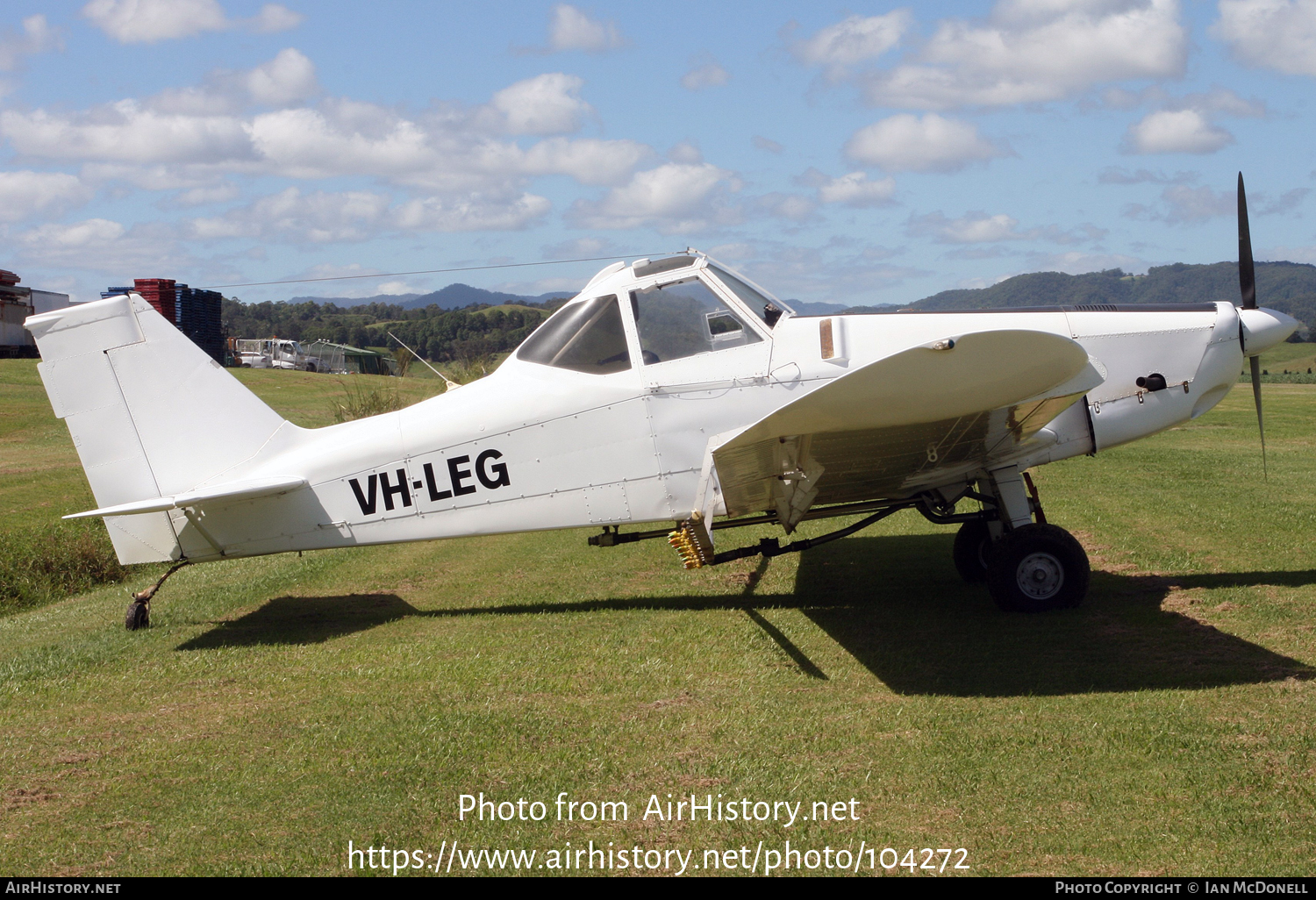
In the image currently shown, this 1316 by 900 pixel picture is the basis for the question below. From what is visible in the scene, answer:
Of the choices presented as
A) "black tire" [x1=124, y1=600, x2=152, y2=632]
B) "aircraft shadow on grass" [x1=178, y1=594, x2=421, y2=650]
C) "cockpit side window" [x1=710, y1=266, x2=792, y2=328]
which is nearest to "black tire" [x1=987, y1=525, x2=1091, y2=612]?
"cockpit side window" [x1=710, y1=266, x2=792, y2=328]

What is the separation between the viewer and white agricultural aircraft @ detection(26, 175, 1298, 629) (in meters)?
7.04

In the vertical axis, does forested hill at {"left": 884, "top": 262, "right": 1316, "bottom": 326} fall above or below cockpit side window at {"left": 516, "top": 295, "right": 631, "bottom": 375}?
below

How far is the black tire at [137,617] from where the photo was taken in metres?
8.09

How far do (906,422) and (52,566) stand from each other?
10471 millimetres

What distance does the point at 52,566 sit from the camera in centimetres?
1143

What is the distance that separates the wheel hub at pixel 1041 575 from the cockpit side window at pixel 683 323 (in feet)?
8.46

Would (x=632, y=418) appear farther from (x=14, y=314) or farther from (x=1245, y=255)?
(x=14, y=314)

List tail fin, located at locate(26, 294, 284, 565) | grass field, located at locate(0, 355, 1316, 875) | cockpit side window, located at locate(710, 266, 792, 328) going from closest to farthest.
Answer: grass field, located at locate(0, 355, 1316, 875), cockpit side window, located at locate(710, 266, 792, 328), tail fin, located at locate(26, 294, 284, 565)

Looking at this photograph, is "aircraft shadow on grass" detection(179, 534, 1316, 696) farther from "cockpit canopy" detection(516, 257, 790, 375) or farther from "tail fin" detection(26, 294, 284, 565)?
"cockpit canopy" detection(516, 257, 790, 375)

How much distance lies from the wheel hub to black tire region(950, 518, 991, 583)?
104cm

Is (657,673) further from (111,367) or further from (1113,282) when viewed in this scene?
(1113,282)

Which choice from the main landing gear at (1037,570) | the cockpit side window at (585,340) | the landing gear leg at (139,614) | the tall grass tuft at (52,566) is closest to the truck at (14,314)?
the tall grass tuft at (52,566)

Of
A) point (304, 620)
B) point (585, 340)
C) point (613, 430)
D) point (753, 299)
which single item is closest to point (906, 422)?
point (753, 299)
